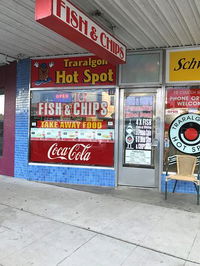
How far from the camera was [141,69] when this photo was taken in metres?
6.24

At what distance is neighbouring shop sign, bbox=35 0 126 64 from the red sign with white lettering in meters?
1.90

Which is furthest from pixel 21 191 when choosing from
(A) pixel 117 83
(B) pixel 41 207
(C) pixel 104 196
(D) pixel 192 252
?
(D) pixel 192 252

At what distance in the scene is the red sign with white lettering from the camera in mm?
5934

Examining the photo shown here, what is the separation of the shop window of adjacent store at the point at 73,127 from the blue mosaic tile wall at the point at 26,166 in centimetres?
17

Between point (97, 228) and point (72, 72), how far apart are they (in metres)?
3.95

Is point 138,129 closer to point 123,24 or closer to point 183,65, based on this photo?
point 183,65

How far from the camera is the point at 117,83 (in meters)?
6.37

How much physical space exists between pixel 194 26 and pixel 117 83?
6.83 feet

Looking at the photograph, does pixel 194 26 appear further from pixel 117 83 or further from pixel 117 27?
pixel 117 83

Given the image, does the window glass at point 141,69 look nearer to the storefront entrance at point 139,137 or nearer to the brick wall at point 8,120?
the storefront entrance at point 139,137

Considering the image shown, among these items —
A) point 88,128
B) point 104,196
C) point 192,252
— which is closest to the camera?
point 192,252

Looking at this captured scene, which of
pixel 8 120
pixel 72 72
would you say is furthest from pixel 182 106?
pixel 8 120

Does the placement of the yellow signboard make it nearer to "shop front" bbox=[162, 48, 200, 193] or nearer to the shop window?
"shop front" bbox=[162, 48, 200, 193]

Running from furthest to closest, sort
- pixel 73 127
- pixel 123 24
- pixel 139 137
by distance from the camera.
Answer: pixel 73 127
pixel 139 137
pixel 123 24
